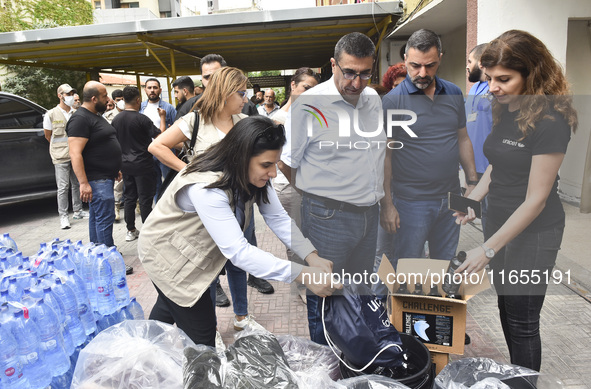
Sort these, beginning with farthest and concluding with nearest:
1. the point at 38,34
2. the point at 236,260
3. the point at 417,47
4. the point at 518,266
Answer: the point at 38,34
the point at 417,47
the point at 518,266
the point at 236,260

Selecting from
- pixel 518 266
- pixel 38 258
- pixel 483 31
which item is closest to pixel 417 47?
pixel 518 266

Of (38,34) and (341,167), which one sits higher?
(38,34)

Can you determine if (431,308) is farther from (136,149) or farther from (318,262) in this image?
(136,149)

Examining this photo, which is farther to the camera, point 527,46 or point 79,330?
point 79,330

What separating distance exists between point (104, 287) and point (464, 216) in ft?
7.64

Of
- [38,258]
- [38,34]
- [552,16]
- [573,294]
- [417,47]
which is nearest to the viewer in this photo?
[417,47]

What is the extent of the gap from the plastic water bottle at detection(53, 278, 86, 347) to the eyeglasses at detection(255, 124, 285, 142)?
4.72 ft

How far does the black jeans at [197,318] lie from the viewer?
2283mm

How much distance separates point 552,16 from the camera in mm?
5180

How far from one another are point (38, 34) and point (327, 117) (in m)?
9.65

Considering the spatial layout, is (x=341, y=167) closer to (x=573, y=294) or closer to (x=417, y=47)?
(x=417, y=47)

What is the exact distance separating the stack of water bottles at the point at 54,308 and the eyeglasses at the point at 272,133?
1.42 meters

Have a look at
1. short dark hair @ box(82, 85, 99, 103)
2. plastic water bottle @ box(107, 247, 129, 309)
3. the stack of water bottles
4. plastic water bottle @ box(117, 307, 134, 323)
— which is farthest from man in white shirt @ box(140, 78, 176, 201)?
plastic water bottle @ box(117, 307, 134, 323)

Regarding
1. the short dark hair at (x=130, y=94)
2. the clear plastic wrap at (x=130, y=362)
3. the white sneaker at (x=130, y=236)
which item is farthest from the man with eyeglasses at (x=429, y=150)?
the white sneaker at (x=130, y=236)
